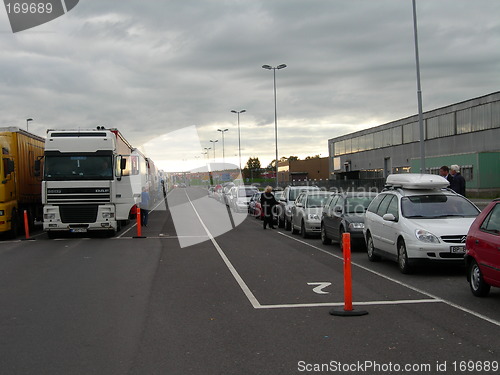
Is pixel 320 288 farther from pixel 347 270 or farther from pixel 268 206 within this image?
pixel 268 206

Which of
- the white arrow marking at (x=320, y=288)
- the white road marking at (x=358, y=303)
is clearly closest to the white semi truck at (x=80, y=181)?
the white arrow marking at (x=320, y=288)

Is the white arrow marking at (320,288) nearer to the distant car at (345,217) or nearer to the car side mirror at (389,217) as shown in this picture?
the car side mirror at (389,217)

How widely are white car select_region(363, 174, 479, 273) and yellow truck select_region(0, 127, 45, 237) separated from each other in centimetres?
1263

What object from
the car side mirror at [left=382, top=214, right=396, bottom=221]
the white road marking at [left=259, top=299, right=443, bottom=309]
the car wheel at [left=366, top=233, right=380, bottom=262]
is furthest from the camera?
the car wheel at [left=366, top=233, right=380, bottom=262]

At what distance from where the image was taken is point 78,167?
20.3 m

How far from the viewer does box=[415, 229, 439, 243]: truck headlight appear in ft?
36.0

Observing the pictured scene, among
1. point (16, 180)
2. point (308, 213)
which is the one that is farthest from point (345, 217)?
point (16, 180)

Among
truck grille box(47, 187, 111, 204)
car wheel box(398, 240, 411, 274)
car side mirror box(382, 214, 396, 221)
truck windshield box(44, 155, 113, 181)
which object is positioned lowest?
car wheel box(398, 240, 411, 274)

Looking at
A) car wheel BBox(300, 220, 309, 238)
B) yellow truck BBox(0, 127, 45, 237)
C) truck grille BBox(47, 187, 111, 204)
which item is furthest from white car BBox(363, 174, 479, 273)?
yellow truck BBox(0, 127, 45, 237)

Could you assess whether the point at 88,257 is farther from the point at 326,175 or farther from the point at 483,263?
the point at 326,175

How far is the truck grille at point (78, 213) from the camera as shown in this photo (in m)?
20.1

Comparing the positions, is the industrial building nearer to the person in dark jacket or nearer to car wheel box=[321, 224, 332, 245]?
the person in dark jacket

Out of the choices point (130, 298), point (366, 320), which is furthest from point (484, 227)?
point (130, 298)

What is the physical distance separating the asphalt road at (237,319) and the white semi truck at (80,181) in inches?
230
